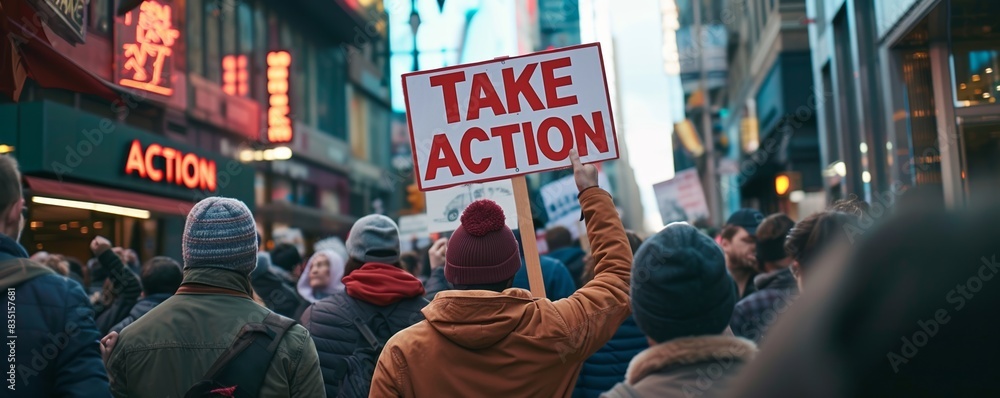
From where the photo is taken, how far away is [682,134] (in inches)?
1587

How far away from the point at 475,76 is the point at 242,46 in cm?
2349

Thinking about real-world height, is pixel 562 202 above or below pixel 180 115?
below

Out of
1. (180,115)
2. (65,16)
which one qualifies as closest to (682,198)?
(65,16)

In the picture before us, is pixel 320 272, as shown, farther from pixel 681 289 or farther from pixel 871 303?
pixel 871 303

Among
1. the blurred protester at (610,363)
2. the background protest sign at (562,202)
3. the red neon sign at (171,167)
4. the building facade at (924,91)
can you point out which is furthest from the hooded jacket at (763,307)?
the red neon sign at (171,167)

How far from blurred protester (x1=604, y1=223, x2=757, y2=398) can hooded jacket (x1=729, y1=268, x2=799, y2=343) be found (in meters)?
2.29

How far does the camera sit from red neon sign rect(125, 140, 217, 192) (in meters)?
19.1

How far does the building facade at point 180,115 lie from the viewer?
15.9 metres

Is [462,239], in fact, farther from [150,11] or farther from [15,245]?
[150,11]

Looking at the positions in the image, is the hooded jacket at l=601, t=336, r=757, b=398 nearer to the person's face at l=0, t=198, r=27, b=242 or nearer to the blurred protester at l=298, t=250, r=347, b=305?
the person's face at l=0, t=198, r=27, b=242

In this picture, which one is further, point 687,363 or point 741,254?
point 741,254

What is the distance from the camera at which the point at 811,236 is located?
4359 millimetres

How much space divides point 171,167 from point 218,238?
709 inches

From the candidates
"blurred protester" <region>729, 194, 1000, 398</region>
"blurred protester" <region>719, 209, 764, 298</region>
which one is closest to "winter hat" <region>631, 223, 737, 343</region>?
"blurred protester" <region>729, 194, 1000, 398</region>
